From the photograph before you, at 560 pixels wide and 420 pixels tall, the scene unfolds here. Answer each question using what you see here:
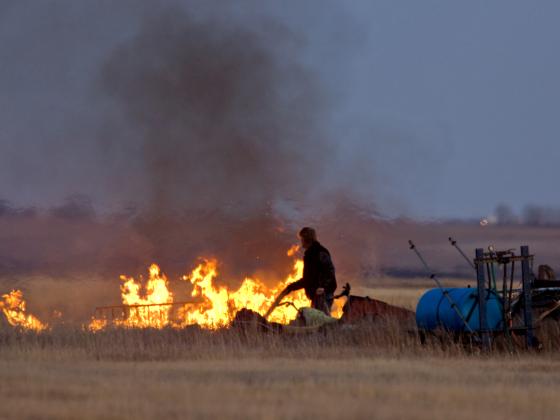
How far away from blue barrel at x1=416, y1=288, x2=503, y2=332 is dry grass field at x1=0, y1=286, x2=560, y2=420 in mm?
464

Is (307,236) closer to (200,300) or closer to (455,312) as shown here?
(455,312)

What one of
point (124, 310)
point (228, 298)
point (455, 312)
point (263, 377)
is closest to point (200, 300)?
point (228, 298)

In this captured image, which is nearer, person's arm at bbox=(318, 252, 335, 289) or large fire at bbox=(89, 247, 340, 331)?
person's arm at bbox=(318, 252, 335, 289)

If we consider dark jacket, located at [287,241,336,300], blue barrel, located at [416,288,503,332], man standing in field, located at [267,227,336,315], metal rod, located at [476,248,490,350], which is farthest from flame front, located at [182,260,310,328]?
metal rod, located at [476,248,490,350]

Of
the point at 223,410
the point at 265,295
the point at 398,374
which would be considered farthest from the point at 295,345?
the point at 223,410

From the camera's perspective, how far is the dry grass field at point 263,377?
39.2 ft

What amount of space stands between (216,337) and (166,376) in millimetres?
6026

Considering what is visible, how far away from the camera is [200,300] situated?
2788 cm

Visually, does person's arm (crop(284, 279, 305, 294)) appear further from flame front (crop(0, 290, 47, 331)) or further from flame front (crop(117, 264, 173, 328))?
flame front (crop(0, 290, 47, 331))

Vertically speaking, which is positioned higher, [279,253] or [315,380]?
[279,253]

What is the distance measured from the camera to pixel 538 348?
1964 centimetres

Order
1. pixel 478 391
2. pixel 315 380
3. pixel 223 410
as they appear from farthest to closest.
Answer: pixel 315 380 → pixel 478 391 → pixel 223 410

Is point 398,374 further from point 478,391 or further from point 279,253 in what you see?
point 279,253

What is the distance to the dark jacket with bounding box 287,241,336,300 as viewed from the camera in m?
21.2
